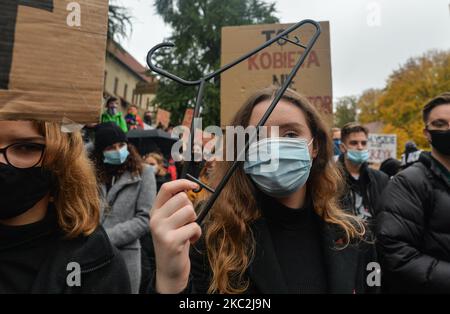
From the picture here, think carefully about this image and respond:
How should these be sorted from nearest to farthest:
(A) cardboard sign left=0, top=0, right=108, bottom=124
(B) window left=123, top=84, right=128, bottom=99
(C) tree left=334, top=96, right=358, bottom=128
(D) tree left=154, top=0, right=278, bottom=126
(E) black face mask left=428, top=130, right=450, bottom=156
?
(A) cardboard sign left=0, top=0, right=108, bottom=124 → (E) black face mask left=428, top=130, right=450, bottom=156 → (D) tree left=154, top=0, right=278, bottom=126 → (B) window left=123, top=84, right=128, bottom=99 → (C) tree left=334, top=96, right=358, bottom=128

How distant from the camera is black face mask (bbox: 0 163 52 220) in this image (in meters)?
1.27

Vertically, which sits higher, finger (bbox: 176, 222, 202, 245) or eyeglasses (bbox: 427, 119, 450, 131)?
eyeglasses (bbox: 427, 119, 450, 131)

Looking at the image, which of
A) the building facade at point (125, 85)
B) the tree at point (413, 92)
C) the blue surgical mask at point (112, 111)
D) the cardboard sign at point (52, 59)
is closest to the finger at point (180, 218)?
the cardboard sign at point (52, 59)

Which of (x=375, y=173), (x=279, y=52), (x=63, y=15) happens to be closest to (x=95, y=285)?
(x=63, y=15)

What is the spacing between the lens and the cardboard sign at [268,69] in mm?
3258

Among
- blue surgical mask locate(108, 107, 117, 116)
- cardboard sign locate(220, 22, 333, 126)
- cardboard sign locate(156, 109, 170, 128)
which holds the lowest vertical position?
cardboard sign locate(220, 22, 333, 126)

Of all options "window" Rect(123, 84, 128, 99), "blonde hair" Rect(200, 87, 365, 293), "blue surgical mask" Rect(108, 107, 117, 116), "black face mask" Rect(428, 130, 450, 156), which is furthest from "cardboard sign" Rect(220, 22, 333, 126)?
"window" Rect(123, 84, 128, 99)

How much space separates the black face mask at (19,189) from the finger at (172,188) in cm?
60

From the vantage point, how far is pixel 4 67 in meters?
1.11

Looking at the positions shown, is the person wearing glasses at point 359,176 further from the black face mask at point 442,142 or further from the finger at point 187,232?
the finger at point 187,232

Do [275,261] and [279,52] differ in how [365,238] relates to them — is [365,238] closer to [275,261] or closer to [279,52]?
[275,261]

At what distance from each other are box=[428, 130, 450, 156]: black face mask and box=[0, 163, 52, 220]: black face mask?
2281 mm

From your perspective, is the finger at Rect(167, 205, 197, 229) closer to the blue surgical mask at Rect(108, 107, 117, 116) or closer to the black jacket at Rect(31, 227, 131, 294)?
the black jacket at Rect(31, 227, 131, 294)

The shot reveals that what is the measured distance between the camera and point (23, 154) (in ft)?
4.36
